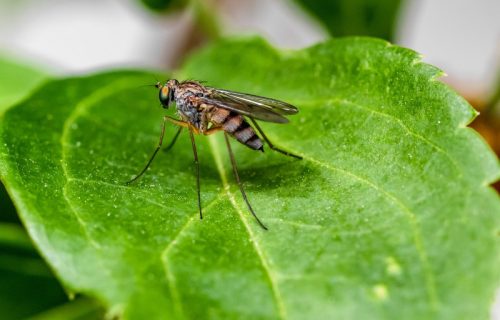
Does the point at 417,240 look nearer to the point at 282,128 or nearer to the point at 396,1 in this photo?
the point at 282,128

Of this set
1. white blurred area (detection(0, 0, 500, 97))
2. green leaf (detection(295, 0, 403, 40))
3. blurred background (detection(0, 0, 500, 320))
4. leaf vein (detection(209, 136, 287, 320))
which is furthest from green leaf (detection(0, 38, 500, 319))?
white blurred area (detection(0, 0, 500, 97))

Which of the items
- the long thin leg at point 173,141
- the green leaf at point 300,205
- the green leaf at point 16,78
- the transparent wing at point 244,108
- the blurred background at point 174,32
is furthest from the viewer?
the blurred background at point 174,32

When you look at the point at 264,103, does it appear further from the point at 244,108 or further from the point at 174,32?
the point at 174,32

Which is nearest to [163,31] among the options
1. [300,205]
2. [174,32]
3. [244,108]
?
[174,32]

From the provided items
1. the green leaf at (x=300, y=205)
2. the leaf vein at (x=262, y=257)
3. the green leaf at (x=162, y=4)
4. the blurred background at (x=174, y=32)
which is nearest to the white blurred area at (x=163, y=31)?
the blurred background at (x=174, y=32)

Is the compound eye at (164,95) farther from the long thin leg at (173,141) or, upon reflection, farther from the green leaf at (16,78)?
the green leaf at (16,78)
